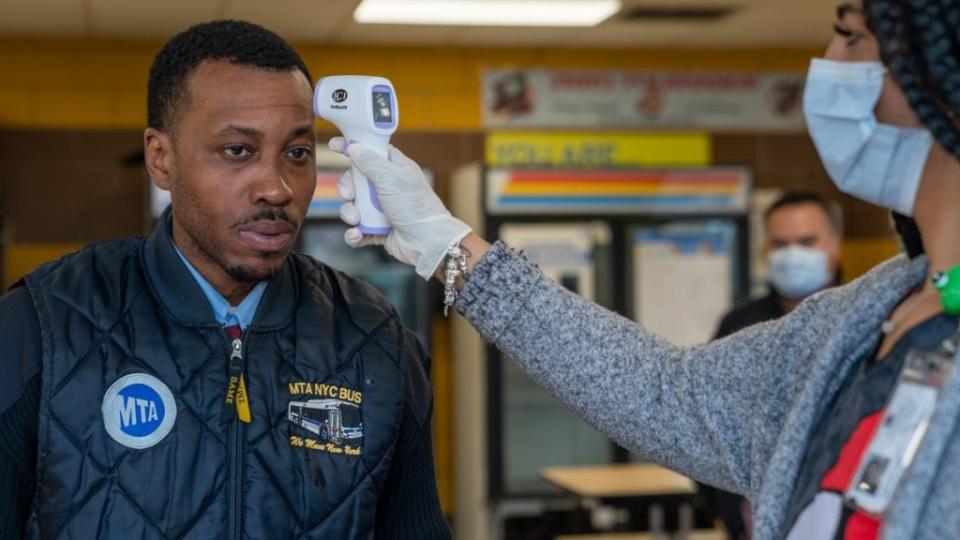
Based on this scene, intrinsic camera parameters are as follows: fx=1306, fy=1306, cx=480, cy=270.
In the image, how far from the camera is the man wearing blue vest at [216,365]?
1.68 meters

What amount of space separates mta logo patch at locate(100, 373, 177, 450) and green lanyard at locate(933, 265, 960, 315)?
38.2 inches

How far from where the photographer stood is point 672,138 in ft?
24.9

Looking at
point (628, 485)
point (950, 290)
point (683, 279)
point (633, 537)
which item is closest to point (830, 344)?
point (950, 290)

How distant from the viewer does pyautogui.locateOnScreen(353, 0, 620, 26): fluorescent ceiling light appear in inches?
258

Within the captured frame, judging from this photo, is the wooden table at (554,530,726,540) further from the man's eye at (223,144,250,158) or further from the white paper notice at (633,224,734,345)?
the man's eye at (223,144,250,158)

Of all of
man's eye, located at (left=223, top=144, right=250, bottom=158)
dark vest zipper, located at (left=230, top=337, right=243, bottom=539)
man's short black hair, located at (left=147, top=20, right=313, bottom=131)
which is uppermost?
man's short black hair, located at (left=147, top=20, right=313, bottom=131)

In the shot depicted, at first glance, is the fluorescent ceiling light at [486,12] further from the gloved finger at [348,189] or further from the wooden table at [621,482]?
the gloved finger at [348,189]

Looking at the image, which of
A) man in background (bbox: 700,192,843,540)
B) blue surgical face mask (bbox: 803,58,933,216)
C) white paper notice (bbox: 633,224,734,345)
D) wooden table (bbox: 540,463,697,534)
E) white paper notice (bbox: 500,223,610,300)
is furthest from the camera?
white paper notice (bbox: 633,224,734,345)

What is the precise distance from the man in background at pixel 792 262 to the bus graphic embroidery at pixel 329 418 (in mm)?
2480

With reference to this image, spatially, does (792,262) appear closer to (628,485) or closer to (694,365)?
(628,485)

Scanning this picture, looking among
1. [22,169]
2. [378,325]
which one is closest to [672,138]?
[22,169]

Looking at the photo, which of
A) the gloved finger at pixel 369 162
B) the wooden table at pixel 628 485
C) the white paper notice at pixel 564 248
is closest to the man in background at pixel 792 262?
the wooden table at pixel 628 485

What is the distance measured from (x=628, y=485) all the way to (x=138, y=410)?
3.63m

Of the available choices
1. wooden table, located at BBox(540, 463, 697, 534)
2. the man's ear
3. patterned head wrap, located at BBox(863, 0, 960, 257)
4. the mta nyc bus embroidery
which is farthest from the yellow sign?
patterned head wrap, located at BBox(863, 0, 960, 257)
